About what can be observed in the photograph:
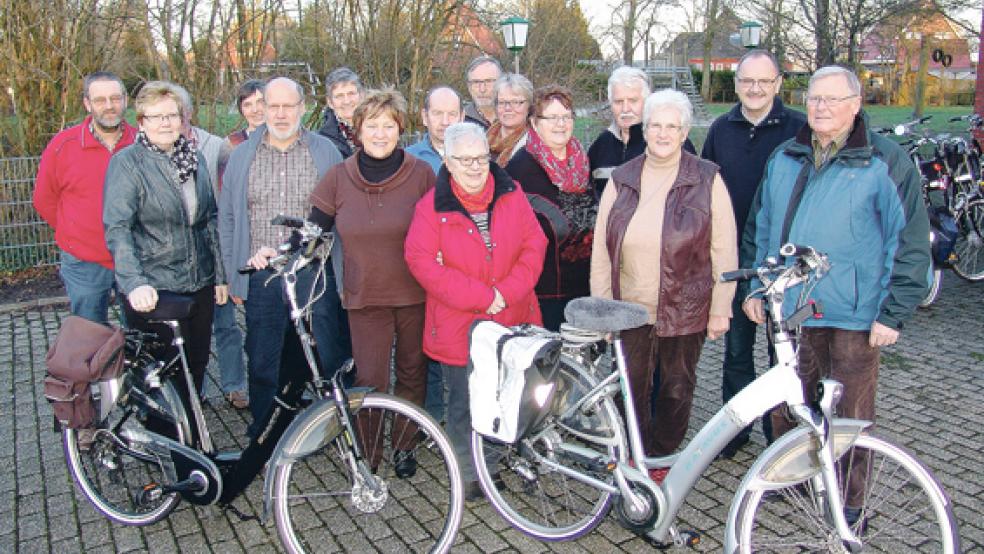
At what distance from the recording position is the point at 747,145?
4.32m

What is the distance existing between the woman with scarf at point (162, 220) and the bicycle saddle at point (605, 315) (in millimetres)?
1873

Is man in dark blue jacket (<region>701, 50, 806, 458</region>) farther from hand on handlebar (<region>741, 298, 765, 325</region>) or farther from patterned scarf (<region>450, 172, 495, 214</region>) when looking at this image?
patterned scarf (<region>450, 172, 495, 214</region>)

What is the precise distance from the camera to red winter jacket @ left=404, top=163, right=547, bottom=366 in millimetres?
3660

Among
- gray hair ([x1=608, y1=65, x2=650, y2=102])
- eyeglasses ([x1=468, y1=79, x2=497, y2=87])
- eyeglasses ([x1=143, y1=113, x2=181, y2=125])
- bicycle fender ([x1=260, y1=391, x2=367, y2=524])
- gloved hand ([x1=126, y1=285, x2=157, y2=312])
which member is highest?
eyeglasses ([x1=468, y1=79, x2=497, y2=87])

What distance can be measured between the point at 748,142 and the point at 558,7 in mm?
15555

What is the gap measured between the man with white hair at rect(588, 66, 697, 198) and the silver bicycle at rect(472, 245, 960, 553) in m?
1.03

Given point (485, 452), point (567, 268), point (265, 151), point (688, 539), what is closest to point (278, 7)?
point (265, 151)

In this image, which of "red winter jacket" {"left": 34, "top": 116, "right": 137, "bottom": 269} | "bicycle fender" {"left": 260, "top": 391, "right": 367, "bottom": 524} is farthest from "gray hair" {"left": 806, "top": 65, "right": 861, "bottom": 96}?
"red winter jacket" {"left": 34, "top": 116, "right": 137, "bottom": 269}

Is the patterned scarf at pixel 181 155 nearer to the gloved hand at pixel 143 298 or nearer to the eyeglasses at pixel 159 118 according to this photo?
the eyeglasses at pixel 159 118

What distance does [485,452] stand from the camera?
3.80 m

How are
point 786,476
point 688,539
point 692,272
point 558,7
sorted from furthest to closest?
point 558,7, point 692,272, point 688,539, point 786,476

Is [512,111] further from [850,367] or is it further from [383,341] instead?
[850,367]

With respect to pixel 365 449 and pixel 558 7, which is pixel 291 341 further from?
pixel 558 7

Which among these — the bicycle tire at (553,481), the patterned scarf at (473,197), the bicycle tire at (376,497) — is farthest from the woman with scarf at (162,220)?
the bicycle tire at (553,481)
